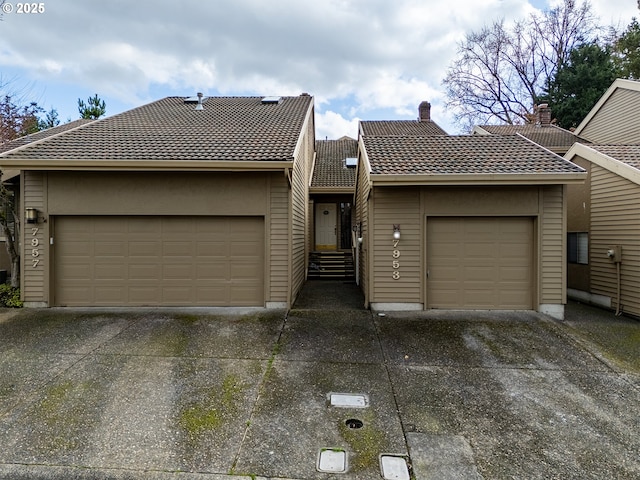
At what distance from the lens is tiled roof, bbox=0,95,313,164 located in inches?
269

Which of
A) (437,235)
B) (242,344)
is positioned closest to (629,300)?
(437,235)

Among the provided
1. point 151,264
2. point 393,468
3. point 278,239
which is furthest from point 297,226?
point 393,468

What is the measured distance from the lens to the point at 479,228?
7.11 meters

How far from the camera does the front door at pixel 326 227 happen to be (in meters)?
14.2

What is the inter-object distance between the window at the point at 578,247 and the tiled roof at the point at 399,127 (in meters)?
7.33

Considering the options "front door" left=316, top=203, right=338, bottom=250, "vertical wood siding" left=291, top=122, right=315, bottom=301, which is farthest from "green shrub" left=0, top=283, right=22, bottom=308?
"front door" left=316, top=203, right=338, bottom=250

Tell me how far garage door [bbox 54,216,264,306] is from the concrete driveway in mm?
896

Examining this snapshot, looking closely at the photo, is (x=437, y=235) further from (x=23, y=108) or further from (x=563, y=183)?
(x=23, y=108)

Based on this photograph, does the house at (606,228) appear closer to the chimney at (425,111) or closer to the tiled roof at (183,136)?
the tiled roof at (183,136)

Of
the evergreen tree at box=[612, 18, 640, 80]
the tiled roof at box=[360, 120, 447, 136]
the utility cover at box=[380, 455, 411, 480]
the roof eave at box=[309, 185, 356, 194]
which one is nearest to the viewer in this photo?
the utility cover at box=[380, 455, 411, 480]

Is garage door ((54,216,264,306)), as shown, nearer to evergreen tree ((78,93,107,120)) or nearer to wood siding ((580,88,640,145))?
wood siding ((580,88,640,145))

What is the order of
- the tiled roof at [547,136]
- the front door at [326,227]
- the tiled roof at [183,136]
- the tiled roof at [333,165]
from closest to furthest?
the tiled roof at [183,136], the tiled roof at [547,136], the tiled roof at [333,165], the front door at [326,227]

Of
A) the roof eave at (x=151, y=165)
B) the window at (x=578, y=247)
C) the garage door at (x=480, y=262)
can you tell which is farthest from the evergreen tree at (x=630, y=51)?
the roof eave at (x=151, y=165)

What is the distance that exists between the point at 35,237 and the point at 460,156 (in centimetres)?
875
